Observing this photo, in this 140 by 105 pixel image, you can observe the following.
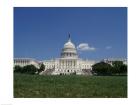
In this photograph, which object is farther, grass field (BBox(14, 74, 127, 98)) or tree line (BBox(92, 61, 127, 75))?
tree line (BBox(92, 61, 127, 75))

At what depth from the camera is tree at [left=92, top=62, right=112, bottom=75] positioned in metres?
9.73

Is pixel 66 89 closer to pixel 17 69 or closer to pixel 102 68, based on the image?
pixel 17 69

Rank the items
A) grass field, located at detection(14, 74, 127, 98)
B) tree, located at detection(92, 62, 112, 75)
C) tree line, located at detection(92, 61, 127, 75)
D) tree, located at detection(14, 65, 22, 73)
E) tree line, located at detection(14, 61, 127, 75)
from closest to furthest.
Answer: grass field, located at detection(14, 74, 127, 98)
tree, located at detection(14, 65, 22, 73)
tree line, located at detection(14, 61, 127, 75)
tree line, located at detection(92, 61, 127, 75)
tree, located at detection(92, 62, 112, 75)

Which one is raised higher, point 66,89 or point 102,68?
point 102,68

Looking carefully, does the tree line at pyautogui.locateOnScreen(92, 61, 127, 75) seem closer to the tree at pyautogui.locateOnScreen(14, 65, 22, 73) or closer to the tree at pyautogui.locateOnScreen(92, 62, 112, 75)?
the tree at pyautogui.locateOnScreen(92, 62, 112, 75)

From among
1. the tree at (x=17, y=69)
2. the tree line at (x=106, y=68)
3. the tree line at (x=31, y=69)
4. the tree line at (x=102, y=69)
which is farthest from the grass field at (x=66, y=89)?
the tree line at (x=106, y=68)

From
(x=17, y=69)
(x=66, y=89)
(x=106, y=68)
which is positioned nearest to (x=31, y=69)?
(x=17, y=69)

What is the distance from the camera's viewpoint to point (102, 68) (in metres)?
10.1

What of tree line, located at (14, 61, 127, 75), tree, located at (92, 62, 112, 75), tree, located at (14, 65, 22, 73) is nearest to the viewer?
tree, located at (14, 65, 22, 73)

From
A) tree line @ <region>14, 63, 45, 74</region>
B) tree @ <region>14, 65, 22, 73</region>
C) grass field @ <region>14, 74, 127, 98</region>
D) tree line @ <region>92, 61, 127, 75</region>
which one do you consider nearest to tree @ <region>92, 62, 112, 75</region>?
tree line @ <region>92, 61, 127, 75</region>

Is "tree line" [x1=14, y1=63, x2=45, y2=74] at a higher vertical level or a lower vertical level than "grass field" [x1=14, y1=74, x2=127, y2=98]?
higher
